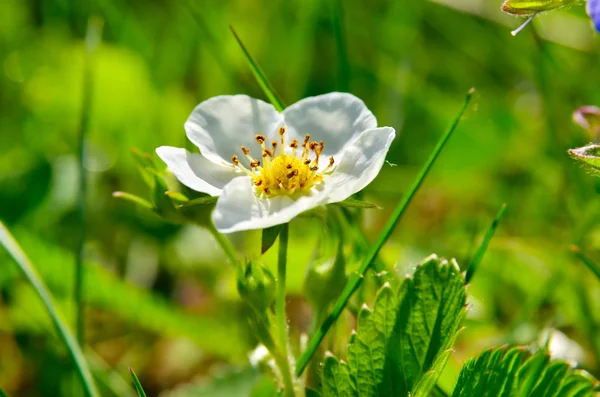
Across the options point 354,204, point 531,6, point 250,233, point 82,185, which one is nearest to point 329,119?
point 354,204

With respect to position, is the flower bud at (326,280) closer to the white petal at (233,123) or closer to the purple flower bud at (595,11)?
the white petal at (233,123)

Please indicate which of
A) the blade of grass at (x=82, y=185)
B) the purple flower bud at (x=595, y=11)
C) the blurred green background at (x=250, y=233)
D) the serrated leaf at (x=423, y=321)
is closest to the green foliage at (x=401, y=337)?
the serrated leaf at (x=423, y=321)

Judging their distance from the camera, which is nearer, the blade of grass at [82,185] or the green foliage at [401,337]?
the green foliage at [401,337]

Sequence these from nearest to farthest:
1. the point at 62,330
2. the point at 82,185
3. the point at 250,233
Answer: the point at 62,330
the point at 82,185
the point at 250,233

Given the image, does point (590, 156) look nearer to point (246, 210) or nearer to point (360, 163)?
point (360, 163)

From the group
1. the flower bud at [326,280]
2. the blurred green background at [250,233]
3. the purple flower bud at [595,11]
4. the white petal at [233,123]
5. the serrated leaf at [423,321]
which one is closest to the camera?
the purple flower bud at [595,11]

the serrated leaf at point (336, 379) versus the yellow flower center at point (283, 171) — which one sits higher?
the yellow flower center at point (283, 171)
